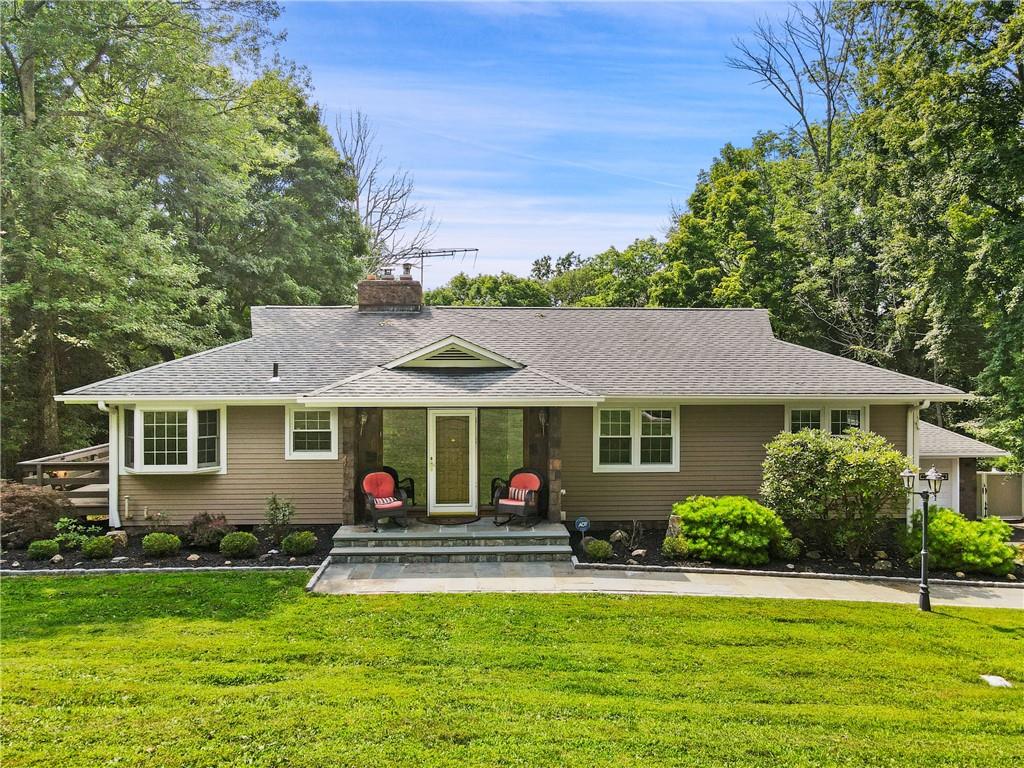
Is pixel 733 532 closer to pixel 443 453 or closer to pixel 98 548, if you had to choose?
pixel 443 453

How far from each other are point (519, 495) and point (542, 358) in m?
3.67

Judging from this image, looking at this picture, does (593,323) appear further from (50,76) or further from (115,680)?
(50,76)

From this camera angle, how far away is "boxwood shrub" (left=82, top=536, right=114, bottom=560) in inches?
365

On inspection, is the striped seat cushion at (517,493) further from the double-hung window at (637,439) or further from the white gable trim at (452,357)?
the white gable trim at (452,357)

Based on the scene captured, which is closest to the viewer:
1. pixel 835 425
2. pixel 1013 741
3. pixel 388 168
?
pixel 1013 741

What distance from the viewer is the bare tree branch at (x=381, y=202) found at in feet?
99.0

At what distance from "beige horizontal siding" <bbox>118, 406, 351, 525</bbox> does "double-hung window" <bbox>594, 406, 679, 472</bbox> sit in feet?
17.2

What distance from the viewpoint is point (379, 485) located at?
10.9 m

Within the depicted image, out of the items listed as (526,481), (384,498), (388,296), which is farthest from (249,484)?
(388,296)

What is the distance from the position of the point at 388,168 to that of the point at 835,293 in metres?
21.8

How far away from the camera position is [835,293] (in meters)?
23.3

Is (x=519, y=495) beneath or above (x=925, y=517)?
beneath

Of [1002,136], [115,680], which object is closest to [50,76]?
[115,680]

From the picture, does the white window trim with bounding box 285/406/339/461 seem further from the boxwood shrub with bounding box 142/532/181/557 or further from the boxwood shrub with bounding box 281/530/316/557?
the boxwood shrub with bounding box 142/532/181/557
